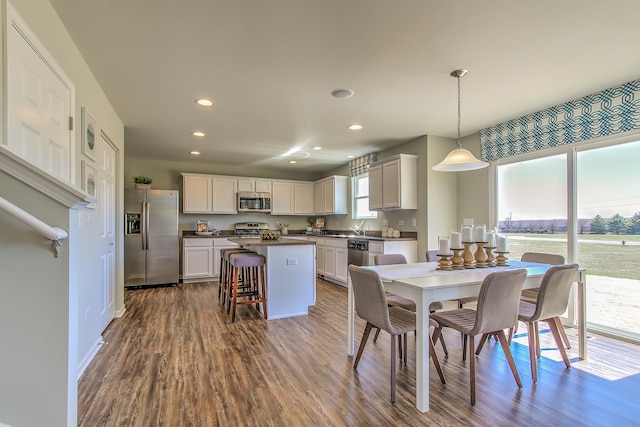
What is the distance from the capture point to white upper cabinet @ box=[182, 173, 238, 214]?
20.8 ft

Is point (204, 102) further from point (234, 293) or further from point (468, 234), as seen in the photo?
point (468, 234)

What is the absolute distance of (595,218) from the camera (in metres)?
3.32

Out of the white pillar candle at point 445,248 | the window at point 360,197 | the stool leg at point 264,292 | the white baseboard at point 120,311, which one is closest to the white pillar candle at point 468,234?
the white pillar candle at point 445,248

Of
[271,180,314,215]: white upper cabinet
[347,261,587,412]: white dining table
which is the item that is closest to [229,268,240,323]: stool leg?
[347,261,587,412]: white dining table

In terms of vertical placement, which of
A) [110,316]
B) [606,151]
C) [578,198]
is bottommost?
[110,316]

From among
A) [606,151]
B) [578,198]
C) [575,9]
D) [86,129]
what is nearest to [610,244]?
[578,198]

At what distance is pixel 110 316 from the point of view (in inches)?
138

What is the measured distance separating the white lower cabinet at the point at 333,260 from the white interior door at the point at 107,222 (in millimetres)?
3325

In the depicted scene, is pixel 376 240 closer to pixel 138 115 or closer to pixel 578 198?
pixel 578 198

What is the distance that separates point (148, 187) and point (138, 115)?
2256 millimetres

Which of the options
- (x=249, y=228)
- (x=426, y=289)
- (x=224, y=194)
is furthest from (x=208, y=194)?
(x=426, y=289)

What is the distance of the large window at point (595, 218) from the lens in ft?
10.1

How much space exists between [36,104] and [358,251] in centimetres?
421

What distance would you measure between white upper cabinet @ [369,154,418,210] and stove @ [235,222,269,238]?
3213mm
